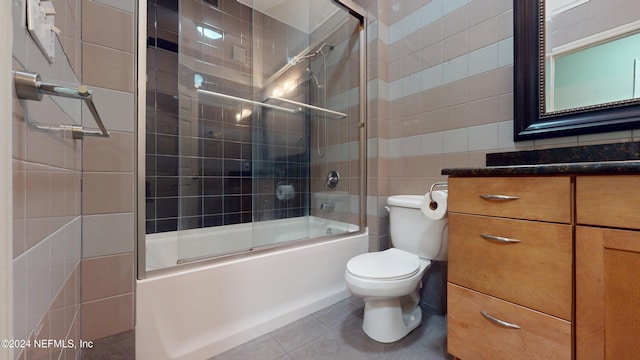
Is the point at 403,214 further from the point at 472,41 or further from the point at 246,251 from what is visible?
the point at 472,41

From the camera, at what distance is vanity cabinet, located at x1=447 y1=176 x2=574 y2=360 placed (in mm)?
710

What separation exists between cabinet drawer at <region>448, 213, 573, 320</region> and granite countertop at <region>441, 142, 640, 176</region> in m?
0.17

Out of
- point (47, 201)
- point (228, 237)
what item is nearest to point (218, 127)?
point (228, 237)

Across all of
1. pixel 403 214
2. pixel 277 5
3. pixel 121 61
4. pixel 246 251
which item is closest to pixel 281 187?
pixel 246 251

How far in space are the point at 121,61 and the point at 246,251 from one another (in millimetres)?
1020

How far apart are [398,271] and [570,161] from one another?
0.85 metres

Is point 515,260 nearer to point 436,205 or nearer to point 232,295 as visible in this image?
point 436,205

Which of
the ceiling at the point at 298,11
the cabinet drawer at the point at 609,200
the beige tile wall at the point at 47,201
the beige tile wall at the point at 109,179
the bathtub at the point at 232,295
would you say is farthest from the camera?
the ceiling at the point at 298,11

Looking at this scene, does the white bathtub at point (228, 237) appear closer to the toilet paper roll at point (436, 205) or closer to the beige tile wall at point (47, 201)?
the beige tile wall at point (47, 201)

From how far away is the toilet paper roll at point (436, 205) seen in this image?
108 centimetres

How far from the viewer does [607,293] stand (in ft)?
2.10

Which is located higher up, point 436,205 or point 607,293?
point 436,205

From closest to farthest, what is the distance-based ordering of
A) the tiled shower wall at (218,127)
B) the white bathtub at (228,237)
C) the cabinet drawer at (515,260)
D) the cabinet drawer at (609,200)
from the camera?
1. the cabinet drawer at (609,200)
2. the cabinet drawer at (515,260)
3. the white bathtub at (228,237)
4. the tiled shower wall at (218,127)

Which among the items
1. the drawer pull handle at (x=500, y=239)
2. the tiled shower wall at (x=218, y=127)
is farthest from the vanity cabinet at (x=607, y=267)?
the tiled shower wall at (x=218, y=127)
